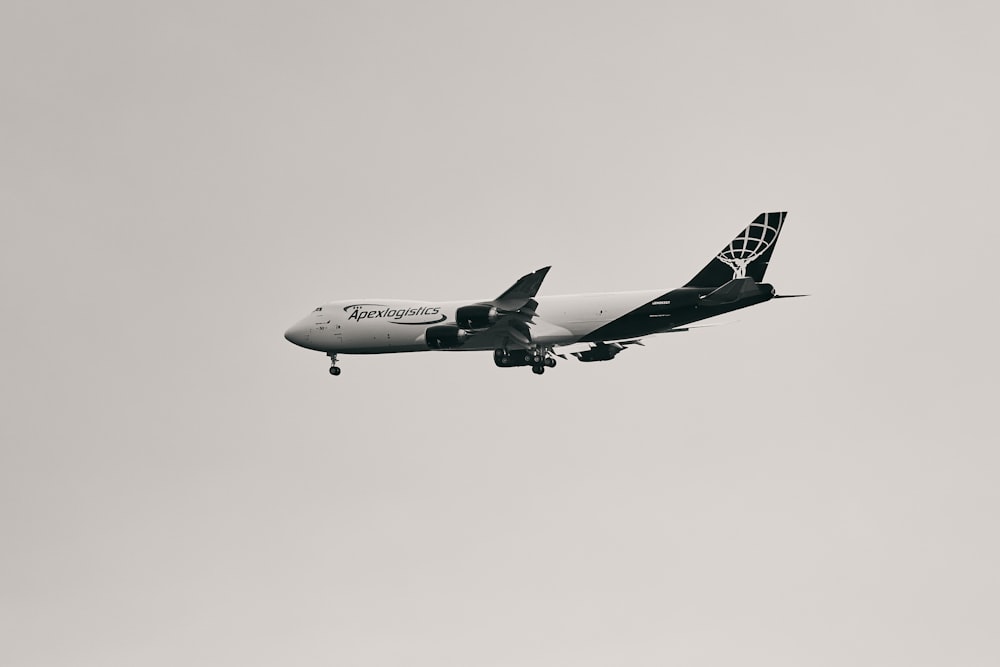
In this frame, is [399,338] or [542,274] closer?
[542,274]

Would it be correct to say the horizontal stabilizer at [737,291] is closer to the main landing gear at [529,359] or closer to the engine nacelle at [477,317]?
the main landing gear at [529,359]

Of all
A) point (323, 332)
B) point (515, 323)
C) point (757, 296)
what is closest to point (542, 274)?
point (515, 323)

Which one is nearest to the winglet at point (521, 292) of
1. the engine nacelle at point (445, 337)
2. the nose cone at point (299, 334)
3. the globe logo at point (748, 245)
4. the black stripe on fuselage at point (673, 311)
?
the engine nacelle at point (445, 337)

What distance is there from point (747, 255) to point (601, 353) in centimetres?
1141

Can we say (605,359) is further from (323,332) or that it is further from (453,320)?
(323,332)

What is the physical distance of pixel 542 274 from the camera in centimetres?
6656

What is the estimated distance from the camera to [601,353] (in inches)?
3007

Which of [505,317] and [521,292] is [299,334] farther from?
[521,292]

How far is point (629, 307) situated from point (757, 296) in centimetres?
660

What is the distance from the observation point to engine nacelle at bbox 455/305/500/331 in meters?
69.9

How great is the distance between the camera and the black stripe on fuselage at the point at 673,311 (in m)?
66.1

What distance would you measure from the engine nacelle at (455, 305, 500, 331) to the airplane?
0.05 m

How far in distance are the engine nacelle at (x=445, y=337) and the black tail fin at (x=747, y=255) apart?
483 inches

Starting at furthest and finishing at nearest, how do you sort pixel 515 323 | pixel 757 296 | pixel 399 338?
pixel 399 338 → pixel 515 323 → pixel 757 296
